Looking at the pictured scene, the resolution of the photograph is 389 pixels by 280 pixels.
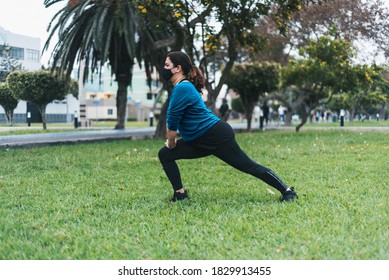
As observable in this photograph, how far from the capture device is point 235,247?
333 cm

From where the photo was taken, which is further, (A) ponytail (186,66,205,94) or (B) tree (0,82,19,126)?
(B) tree (0,82,19,126)

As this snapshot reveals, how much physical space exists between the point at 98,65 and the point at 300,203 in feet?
51.0

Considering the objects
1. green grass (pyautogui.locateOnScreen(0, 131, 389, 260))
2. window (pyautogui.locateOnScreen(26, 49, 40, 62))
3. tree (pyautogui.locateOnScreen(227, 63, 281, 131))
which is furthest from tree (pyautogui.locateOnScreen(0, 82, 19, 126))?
tree (pyautogui.locateOnScreen(227, 63, 281, 131))

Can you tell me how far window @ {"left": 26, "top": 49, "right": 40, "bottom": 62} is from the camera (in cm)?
1314

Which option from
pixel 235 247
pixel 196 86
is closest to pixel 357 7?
pixel 196 86

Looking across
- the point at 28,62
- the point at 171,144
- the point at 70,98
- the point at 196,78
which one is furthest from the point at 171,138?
the point at 70,98

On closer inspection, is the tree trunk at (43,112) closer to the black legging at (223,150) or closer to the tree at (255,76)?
the black legging at (223,150)

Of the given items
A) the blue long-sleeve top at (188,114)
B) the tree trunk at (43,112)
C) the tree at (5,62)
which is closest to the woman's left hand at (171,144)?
the blue long-sleeve top at (188,114)

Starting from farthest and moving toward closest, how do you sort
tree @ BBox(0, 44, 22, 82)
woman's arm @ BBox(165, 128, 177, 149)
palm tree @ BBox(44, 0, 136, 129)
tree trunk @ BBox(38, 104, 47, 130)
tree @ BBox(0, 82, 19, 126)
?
1. palm tree @ BBox(44, 0, 136, 129)
2. tree trunk @ BBox(38, 104, 47, 130)
3. tree @ BBox(0, 82, 19, 126)
4. tree @ BBox(0, 44, 22, 82)
5. woman's arm @ BBox(165, 128, 177, 149)

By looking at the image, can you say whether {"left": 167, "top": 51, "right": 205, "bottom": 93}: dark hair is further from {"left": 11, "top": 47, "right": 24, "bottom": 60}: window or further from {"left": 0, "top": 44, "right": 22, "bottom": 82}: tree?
{"left": 11, "top": 47, "right": 24, "bottom": 60}: window

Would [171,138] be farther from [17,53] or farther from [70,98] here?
[70,98]

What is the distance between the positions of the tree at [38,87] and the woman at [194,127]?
7.90 meters

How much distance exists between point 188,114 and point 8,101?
8065 millimetres

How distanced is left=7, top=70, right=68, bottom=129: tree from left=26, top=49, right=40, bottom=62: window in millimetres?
363
